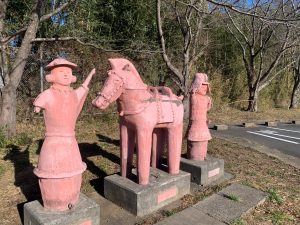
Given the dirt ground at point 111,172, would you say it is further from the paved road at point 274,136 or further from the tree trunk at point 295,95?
the tree trunk at point 295,95

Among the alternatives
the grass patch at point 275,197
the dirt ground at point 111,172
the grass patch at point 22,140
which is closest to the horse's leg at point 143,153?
the dirt ground at point 111,172

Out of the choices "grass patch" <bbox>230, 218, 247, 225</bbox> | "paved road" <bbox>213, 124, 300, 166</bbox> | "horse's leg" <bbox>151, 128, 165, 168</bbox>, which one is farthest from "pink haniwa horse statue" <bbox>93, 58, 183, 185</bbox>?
"paved road" <bbox>213, 124, 300, 166</bbox>

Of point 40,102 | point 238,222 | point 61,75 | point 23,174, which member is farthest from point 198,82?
point 23,174

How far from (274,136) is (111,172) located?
597 cm

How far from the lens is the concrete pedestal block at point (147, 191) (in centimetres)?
372

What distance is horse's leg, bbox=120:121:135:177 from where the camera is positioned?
13.3 ft

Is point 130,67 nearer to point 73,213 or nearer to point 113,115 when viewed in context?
point 73,213

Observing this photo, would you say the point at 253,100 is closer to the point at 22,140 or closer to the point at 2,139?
the point at 22,140

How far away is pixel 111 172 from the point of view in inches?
203

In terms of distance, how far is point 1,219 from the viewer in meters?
3.49

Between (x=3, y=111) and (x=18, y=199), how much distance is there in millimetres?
3321

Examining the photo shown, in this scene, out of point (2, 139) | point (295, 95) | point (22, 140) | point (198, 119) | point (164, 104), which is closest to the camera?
point (164, 104)

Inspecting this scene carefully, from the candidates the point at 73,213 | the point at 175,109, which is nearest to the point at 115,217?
the point at 73,213

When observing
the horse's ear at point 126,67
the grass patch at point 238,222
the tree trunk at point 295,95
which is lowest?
the grass patch at point 238,222
